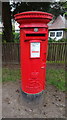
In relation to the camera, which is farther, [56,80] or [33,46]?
[56,80]

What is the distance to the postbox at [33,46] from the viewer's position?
6.40ft

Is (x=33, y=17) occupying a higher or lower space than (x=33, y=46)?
higher

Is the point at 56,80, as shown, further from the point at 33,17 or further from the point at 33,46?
the point at 33,17

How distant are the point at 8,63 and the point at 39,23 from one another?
412cm

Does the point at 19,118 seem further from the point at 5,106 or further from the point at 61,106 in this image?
the point at 61,106

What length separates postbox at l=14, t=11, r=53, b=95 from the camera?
1.95 metres

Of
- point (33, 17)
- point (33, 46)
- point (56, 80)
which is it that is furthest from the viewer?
point (56, 80)

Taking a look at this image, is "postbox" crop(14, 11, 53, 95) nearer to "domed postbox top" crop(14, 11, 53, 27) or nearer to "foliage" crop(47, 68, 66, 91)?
"domed postbox top" crop(14, 11, 53, 27)

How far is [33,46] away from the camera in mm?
2055

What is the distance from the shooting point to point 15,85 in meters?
3.45

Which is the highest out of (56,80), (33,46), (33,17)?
(33,17)

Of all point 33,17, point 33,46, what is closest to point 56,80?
point 33,46

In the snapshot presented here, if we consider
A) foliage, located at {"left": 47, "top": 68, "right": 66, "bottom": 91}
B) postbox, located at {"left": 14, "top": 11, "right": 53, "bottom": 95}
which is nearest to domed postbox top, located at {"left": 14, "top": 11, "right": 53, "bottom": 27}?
postbox, located at {"left": 14, "top": 11, "right": 53, "bottom": 95}

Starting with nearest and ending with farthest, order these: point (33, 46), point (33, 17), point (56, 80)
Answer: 1. point (33, 17)
2. point (33, 46)
3. point (56, 80)
